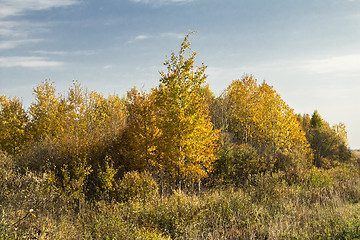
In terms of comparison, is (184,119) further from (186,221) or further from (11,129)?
(11,129)

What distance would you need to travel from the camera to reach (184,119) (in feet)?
43.3

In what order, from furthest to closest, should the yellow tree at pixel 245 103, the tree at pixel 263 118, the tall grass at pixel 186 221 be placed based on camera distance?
the yellow tree at pixel 245 103
the tree at pixel 263 118
the tall grass at pixel 186 221

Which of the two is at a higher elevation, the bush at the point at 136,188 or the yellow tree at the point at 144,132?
the yellow tree at the point at 144,132

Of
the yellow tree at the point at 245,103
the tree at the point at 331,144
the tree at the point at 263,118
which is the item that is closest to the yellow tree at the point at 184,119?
the tree at the point at 263,118

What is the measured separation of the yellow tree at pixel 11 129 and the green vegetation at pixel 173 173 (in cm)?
11

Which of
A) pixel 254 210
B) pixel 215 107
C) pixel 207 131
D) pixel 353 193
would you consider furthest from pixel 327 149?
pixel 254 210

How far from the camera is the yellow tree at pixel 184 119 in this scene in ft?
44.1

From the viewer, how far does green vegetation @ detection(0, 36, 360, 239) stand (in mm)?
8188

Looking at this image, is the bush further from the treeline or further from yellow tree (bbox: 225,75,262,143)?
yellow tree (bbox: 225,75,262,143)

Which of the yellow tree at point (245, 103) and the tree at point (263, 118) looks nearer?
the tree at point (263, 118)

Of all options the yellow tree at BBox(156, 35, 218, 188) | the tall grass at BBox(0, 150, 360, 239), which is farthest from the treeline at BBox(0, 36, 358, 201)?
the tall grass at BBox(0, 150, 360, 239)

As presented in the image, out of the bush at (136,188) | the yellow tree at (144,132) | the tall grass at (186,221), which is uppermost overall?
the yellow tree at (144,132)

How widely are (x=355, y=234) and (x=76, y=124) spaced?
1551 cm

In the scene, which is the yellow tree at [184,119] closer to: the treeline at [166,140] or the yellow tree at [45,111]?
the treeline at [166,140]
